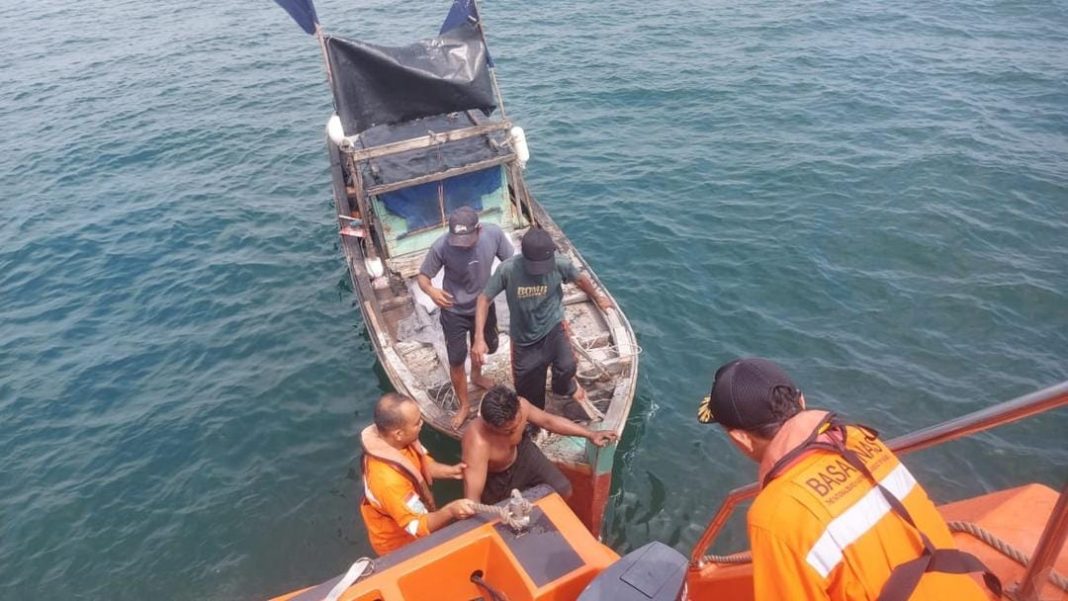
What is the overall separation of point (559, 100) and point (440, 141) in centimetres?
844

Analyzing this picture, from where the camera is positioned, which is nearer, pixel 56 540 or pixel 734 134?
pixel 56 540

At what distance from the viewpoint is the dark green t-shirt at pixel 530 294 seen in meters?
6.09

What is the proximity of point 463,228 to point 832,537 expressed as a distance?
4.72 meters

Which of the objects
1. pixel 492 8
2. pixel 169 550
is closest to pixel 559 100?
pixel 492 8

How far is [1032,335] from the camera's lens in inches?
366

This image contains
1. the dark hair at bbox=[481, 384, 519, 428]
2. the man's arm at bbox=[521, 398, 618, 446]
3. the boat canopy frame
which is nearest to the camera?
the dark hair at bbox=[481, 384, 519, 428]

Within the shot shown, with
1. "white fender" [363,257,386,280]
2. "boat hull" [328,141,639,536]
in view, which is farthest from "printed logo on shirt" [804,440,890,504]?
"white fender" [363,257,386,280]

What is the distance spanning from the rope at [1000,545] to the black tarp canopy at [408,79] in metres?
7.79

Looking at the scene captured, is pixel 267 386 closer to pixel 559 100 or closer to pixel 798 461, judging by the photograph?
pixel 798 461

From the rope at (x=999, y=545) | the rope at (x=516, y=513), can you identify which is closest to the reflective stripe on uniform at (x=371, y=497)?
the rope at (x=516, y=513)

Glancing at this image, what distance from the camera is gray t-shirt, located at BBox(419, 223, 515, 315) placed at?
675cm

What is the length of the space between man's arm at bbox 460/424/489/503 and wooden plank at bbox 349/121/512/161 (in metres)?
5.46

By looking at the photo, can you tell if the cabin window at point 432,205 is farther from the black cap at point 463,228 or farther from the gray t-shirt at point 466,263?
the black cap at point 463,228

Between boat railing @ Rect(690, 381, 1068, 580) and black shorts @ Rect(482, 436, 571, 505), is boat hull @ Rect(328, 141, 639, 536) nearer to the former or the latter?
black shorts @ Rect(482, 436, 571, 505)
